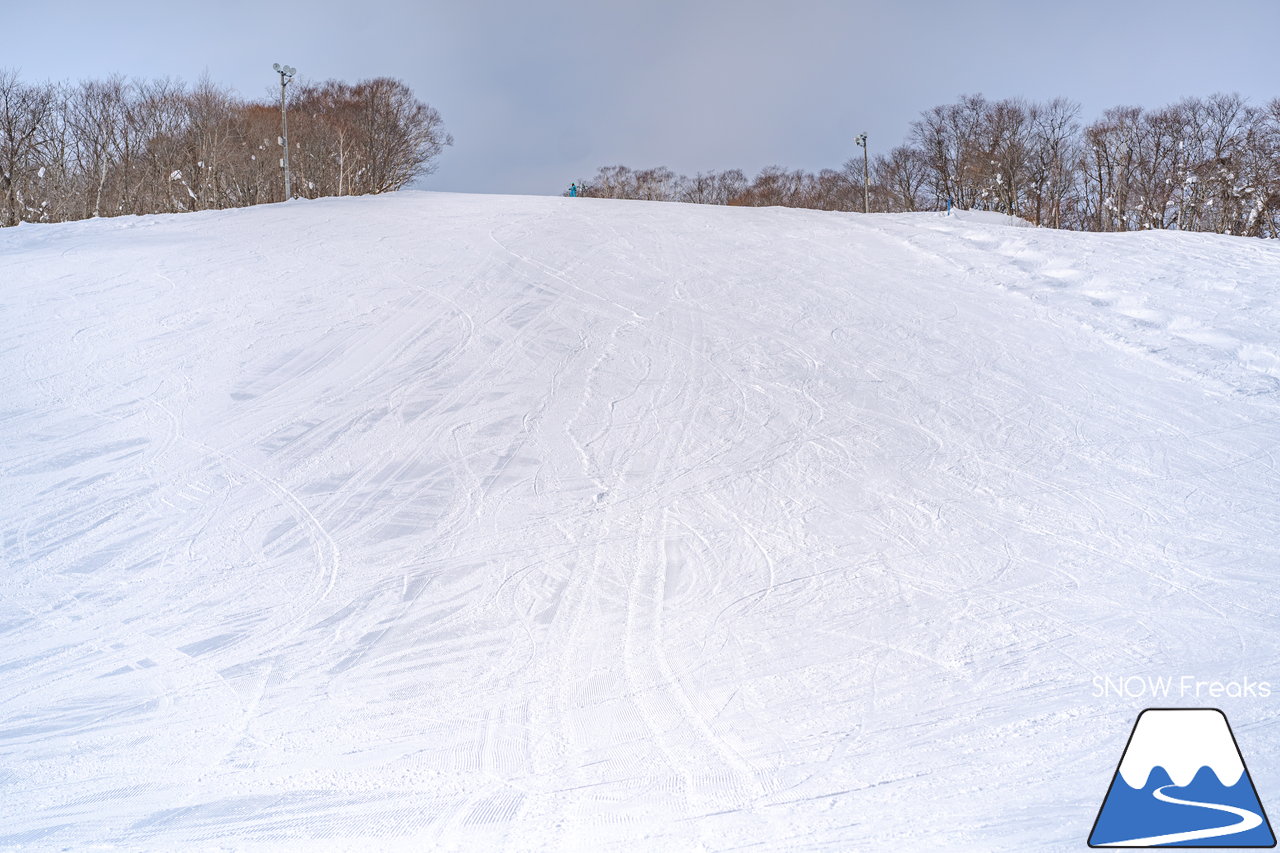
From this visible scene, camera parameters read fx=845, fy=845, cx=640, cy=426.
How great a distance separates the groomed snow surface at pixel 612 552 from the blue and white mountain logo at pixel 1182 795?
12cm

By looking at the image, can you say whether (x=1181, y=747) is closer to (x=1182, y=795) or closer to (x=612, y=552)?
(x=1182, y=795)

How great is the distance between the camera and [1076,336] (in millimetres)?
10305

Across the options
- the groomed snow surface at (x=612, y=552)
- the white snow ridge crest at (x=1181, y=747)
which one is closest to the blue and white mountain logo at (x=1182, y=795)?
the white snow ridge crest at (x=1181, y=747)

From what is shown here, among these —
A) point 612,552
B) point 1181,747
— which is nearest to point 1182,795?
point 1181,747

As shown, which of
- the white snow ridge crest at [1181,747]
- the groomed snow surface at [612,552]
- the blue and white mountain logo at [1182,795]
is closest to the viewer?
the blue and white mountain logo at [1182,795]

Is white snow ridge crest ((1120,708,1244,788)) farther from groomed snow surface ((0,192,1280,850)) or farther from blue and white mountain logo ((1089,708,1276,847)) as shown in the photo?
groomed snow surface ((0,192,1280,850))

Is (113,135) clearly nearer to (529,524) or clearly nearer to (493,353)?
(493,353)

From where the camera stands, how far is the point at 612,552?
239 inches

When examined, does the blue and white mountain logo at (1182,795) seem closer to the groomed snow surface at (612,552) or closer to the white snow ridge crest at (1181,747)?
the white snow ridge crest at (1181,747)

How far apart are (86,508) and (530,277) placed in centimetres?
662

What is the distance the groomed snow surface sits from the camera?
3.94 m

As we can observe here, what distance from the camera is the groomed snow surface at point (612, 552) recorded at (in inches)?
155

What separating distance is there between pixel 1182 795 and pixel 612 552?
360 cm

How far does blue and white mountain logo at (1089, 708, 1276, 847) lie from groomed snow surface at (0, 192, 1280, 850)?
119mm
